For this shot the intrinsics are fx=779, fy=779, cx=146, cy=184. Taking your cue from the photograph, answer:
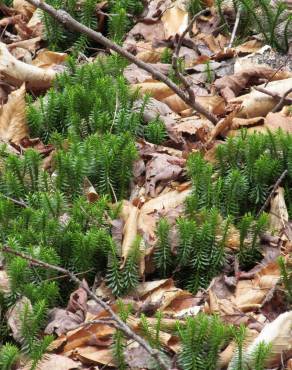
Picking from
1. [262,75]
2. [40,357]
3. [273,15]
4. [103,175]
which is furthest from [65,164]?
[273,15]

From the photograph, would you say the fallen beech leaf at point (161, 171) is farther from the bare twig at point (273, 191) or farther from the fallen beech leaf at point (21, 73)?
the fallen beech leaf at point (21, 73)

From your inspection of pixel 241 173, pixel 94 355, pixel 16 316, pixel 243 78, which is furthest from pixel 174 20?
pixel 94 355

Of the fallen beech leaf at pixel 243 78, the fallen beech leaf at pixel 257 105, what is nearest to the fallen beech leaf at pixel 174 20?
the fallen beech leaf at pixel 243 78

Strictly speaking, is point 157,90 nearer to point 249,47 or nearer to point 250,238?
point 249,47

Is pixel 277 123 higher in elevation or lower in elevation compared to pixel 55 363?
higher

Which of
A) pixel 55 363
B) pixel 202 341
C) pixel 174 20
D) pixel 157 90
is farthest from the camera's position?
pixel 174 20

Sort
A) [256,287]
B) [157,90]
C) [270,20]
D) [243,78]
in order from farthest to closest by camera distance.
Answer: [270,20] < [243,78] < [157,90] < [256,287]

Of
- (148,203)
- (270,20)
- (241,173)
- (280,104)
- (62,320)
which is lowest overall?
(62,320)
